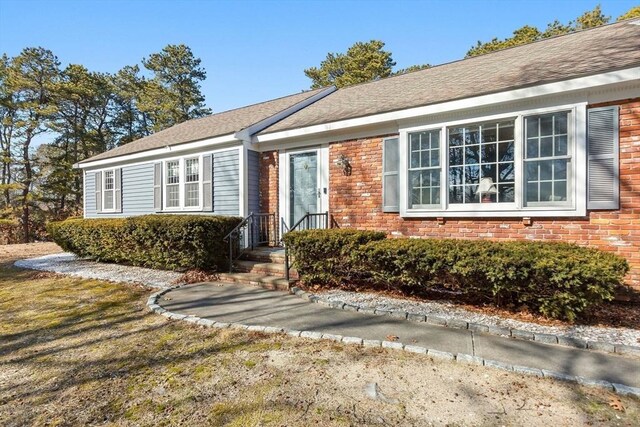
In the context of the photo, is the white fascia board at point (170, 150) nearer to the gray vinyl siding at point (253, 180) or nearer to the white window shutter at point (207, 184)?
the white window shutter at point (207, 184)

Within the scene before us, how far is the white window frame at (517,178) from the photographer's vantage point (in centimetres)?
503

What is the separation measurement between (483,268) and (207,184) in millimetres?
7734

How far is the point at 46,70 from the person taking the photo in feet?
65.2

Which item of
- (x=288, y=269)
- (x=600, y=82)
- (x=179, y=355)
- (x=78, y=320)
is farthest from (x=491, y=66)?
(x=78, y=320)

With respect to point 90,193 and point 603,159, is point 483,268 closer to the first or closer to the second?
point 603,159

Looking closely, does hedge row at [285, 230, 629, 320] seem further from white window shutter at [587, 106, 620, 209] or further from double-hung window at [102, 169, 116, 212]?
double-hung window at [102, 169, 116, 212]

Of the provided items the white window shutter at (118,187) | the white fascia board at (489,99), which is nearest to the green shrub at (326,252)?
the white fascia board at (489,99)

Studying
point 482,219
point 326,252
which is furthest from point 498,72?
point 326,252

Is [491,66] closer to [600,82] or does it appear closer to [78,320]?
[600,82]

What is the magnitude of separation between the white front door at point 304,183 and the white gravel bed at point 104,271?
314 centimetres

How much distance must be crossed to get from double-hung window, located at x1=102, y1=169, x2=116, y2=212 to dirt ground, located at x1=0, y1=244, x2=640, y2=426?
9.55 m

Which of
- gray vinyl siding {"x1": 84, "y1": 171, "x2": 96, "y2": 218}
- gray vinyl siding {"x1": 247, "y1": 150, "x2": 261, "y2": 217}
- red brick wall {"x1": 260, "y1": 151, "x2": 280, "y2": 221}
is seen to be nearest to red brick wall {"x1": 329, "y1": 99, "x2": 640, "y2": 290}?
red brick wall {"x1": 260, "y1": 151, "x2": 280, "y2": 221}

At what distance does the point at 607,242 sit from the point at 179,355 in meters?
6.03

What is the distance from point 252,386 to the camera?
282 cm
